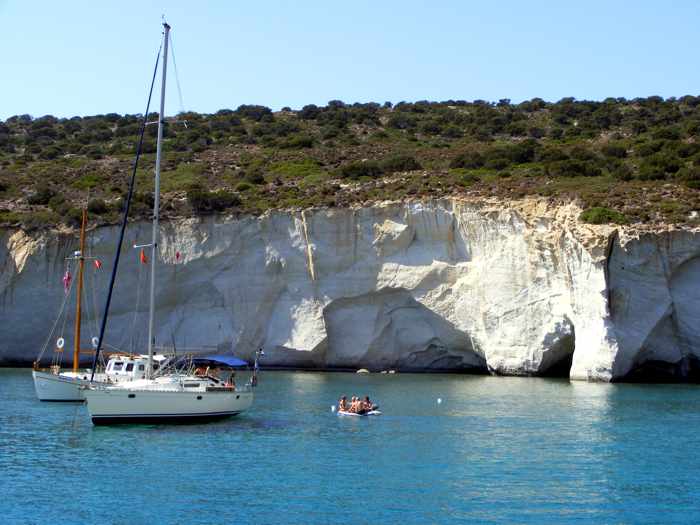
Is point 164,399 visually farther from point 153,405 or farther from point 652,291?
point 652,291

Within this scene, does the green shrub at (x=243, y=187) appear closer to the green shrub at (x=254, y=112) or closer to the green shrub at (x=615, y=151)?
the green shrub at (x=615, y=151)

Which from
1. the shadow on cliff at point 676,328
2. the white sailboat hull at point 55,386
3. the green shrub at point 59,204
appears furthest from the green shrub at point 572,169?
the white sailboat hull at point 55,386

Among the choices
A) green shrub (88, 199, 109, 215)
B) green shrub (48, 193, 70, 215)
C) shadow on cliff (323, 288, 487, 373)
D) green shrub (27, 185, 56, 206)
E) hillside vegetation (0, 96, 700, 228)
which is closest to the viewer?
shadow on cliff (323, 288, 487, 373)

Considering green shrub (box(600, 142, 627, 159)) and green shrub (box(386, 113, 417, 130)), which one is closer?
green shrub (box(600, 142, 627, 159))

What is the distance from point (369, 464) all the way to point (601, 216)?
79.1ft

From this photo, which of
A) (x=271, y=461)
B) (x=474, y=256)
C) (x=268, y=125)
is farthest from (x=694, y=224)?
(x=268, y=125)

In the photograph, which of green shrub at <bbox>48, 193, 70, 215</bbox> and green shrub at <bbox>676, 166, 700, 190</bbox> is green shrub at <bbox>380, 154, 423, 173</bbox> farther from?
green shrub at <bbox>48, 193, 70, 215</bbox>

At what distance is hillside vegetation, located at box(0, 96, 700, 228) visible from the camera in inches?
1898

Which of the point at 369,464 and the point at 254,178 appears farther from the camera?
the point at 254,178

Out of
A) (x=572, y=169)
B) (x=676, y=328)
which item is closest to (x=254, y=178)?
(x=572, y=169)

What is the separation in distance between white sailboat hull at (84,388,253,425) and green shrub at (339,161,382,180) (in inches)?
1118

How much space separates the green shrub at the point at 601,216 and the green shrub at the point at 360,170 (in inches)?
618

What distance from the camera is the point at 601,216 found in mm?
41875

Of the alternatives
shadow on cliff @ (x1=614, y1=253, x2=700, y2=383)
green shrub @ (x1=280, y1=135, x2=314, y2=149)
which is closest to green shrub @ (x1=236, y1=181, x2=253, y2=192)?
green shrub @ (x1=280, y1=135, x2=314, y2=149)
